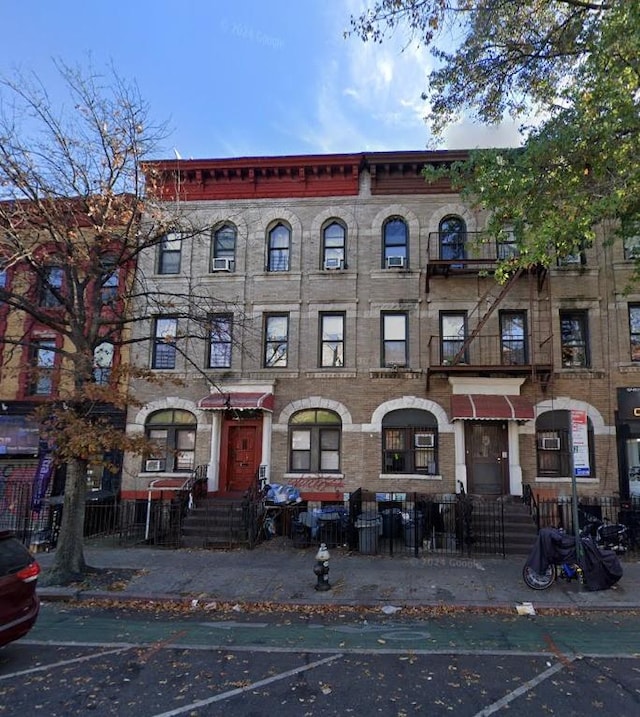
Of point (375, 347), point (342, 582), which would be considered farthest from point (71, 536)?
point (375, 347)

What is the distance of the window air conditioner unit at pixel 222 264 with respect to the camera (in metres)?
16.1

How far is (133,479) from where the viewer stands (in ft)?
50.1

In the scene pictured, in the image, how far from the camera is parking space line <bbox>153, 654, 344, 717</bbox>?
15.5 feet

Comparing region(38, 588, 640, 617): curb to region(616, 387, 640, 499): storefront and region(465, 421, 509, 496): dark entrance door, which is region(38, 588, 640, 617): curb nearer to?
region(465, 421, 509, 496): dark entrance door

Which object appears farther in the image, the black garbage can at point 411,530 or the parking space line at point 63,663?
the black garbage can at point 411,530

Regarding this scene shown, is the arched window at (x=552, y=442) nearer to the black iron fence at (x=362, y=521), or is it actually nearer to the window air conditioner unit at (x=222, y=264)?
the black iron fence at (x=362, y=521)

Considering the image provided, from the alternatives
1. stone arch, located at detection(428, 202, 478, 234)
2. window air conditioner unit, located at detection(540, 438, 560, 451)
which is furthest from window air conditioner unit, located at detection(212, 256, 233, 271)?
window air conditioner unit, located at detection(540, 438, 560, 451)

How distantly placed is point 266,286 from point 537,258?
338 inches

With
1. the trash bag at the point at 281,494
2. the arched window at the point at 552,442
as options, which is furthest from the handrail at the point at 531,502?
the trash bag at the point at 281,494

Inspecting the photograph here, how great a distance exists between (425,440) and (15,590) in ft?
36.0

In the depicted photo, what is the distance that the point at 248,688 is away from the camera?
5176 millimetres

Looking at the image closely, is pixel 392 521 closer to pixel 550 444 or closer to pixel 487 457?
pixel 487 457

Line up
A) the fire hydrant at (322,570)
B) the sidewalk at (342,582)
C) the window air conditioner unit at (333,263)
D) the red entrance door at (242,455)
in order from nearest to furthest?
the sidewalk at (342,582), the fire hydrant at (322,570), the red entrance door at (242,455), the window air conditioner unit at (333,263)

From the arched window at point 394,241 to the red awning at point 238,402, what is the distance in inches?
219
